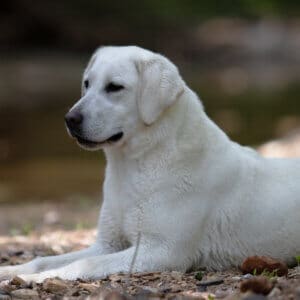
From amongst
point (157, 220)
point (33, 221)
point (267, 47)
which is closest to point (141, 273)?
point (157, 220)

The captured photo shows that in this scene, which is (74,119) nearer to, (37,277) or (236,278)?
(37,277)

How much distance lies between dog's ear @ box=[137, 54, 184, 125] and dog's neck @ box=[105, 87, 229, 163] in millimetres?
85

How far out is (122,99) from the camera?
546 cm

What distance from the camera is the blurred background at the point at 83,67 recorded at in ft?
40.3

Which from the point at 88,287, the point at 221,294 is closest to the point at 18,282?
the point at 88,287

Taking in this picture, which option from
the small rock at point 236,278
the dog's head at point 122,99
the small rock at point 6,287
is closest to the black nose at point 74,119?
the dog's head at point 122,99

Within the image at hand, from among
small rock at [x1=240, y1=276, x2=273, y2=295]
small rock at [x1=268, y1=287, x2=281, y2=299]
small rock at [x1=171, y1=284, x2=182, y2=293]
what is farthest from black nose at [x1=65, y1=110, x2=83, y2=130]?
small rock at [x1=268, y1=287, x2=281, y2=299]

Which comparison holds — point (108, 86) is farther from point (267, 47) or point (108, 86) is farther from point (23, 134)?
point (267, 47)

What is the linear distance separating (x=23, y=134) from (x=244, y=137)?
4346 millimetres

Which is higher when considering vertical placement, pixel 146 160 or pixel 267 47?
pixel 267 47

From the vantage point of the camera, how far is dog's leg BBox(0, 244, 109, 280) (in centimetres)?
561

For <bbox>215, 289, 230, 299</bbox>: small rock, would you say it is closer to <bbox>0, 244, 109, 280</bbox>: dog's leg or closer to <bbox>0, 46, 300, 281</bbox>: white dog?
<bbox>0, 46, 300, 281</bbox>: white dog

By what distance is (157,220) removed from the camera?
17.5 feet

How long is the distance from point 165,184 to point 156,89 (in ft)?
1.98
